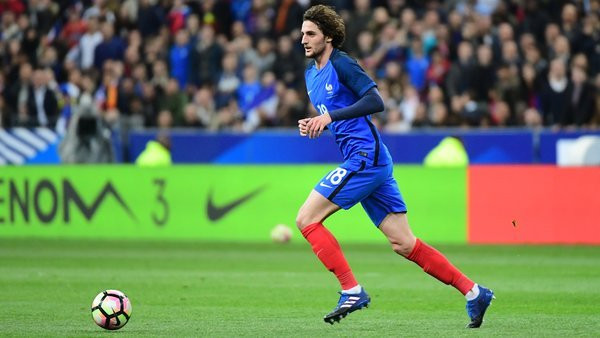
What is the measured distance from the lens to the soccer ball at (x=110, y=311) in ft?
29.3

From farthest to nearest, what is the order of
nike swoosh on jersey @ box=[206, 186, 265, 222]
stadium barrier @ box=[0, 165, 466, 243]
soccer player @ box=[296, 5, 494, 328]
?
1. nike swoosh on jersey @ box=[206, 186, 265, 222]
2. stadium barrier @ box=[0, 165, 466, 243]
3. soccer player @ box=[296, 5, 494, 328]

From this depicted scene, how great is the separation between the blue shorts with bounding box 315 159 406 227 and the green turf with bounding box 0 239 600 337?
897 mm

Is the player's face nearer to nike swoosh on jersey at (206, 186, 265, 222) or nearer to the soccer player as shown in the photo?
the soccer player

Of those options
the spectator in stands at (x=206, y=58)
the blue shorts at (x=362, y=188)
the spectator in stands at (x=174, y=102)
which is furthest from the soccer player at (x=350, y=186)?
the spectator in stands at (x=206, y=58)

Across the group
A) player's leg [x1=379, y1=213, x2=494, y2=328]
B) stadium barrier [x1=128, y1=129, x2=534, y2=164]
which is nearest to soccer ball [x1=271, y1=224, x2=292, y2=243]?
stadium barrier [x1=128, y1=129, x2=534, y2=164]

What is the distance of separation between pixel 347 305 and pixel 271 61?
16.0 metres

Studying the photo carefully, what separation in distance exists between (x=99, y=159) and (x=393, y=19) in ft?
20.4

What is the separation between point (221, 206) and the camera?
19.6m

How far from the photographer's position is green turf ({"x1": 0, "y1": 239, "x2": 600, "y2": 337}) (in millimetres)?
9188

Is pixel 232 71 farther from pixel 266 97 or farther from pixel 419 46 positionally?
pixel 419 46

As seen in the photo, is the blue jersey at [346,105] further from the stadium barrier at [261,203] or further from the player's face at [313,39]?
the stadium barrier at [261,203]

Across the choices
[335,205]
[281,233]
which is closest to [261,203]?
[281,233]

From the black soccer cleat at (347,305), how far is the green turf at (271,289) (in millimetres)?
107

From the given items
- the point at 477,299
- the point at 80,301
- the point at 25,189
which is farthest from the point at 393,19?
the point at 477,299
